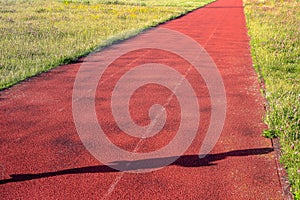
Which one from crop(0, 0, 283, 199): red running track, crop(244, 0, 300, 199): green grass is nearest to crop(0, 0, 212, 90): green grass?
crop(0, 0, 283, 199): red running track

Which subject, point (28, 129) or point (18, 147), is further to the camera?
point (28, 129)

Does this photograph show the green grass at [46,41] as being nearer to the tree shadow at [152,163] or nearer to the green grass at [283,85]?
the tree shadow at [152,163]

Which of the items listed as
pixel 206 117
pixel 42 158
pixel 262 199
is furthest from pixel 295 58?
pixel 42 158

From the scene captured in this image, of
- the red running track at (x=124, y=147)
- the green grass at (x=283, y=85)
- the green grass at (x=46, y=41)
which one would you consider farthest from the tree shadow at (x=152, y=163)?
the green grass at (x=46, y=41)

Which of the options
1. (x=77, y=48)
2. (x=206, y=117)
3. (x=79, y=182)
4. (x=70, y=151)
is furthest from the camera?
(x=77, y=48)

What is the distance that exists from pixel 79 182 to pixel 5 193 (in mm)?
1005

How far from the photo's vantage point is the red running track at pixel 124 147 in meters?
4.91

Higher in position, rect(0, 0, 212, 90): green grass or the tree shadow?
rect(0, 0, 212, 90): green grass

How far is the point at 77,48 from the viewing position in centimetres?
1480

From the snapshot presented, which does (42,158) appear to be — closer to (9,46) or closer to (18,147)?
(18,147)

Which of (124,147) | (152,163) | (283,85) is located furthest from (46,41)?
(152,163)

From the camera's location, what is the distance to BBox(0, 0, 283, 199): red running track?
4.91 metres

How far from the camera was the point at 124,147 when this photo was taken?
20.2ft

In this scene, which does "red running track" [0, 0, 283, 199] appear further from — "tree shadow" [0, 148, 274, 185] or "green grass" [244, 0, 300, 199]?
"green grass" [244, 0, 300, 199]
